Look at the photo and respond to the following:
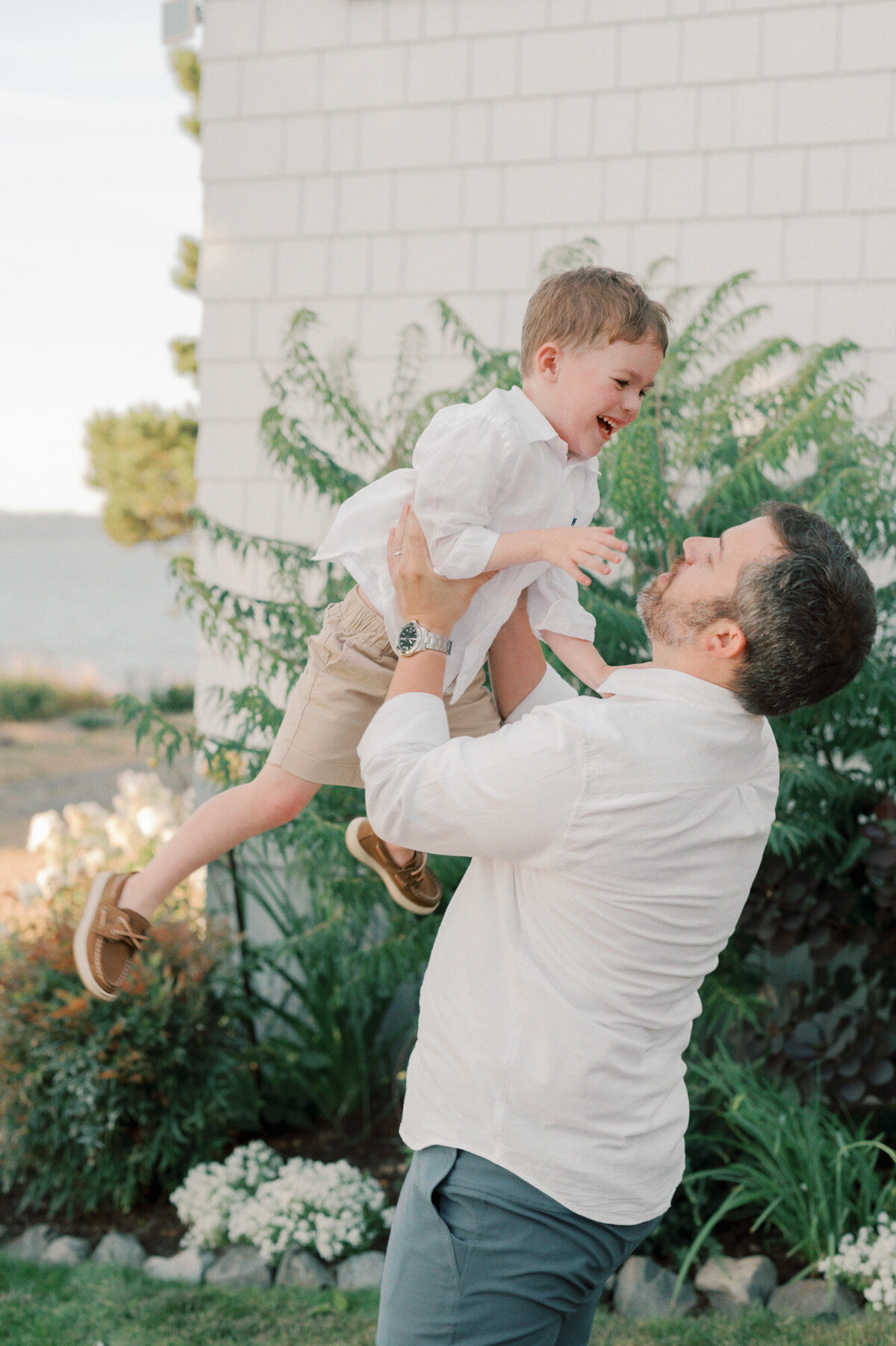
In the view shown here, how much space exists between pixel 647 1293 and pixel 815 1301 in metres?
0.43

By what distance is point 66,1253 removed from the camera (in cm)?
339

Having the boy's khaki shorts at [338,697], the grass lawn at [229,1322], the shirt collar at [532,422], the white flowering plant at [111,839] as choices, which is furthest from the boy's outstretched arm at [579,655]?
the white flowering plant at [111,839]

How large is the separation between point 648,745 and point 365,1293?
8.01 ft

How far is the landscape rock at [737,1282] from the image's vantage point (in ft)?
9.92

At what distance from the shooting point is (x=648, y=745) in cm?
137

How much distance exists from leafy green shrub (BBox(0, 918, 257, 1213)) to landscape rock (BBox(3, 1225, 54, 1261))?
0.08m

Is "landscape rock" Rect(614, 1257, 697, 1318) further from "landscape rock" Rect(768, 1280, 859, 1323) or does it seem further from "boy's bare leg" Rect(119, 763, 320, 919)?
"boy's bare leg" Rect(119, 763, 320, 919)

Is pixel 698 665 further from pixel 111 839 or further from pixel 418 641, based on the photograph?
pixel 111 839

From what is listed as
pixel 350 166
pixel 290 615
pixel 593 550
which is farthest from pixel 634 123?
pixel 593 550

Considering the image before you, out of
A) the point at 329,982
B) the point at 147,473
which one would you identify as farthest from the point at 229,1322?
the point at 147,473

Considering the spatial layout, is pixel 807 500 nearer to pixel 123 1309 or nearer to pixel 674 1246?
pixel 674 1246

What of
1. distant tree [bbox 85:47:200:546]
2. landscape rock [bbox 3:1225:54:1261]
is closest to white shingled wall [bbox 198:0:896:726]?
landscape rock [bbox 3:1225:54:1261]

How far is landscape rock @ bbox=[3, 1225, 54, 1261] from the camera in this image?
342cm

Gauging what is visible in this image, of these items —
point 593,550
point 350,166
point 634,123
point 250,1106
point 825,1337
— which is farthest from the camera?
point 350,166
